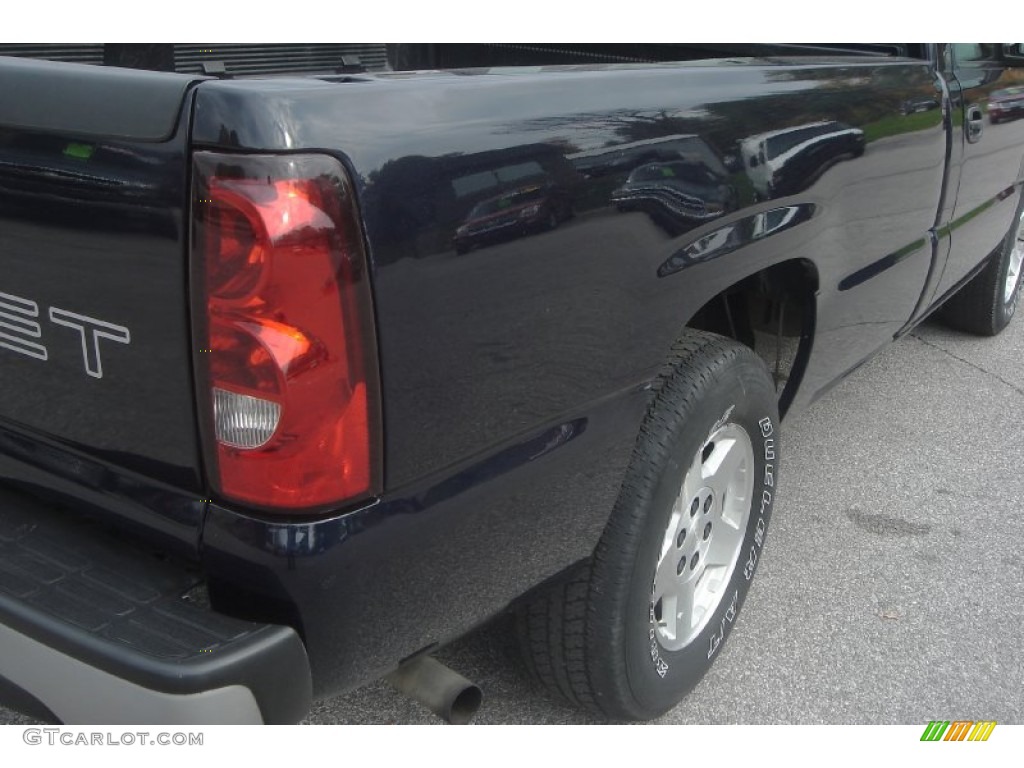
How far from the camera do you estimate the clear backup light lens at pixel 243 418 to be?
1418 mm

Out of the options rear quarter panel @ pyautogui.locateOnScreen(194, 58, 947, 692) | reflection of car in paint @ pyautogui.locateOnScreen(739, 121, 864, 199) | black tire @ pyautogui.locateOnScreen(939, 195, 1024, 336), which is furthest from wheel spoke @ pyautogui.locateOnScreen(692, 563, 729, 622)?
black tire @ pyautogui.locateOnScreen(939, 195, 1024, 336)

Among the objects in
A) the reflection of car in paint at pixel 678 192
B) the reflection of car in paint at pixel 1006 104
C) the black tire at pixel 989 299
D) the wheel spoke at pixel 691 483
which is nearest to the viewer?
the reflection of car in paint at pixel 678 192

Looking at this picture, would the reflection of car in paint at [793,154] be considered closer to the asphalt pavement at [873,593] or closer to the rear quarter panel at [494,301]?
the rear quarter panel at [494,301]

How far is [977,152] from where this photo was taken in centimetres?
329

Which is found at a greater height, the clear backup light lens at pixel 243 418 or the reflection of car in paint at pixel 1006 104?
the reflection of car in paint at pixel 1006 104

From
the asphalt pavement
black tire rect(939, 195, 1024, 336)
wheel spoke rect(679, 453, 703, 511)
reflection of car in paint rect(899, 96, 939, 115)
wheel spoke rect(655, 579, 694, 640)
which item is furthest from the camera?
black tire rect(939, 195, 1024, 336)

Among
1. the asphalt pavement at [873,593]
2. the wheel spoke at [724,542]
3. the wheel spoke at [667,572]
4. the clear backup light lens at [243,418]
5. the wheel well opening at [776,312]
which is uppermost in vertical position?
the clear backup light lens at [243,418]

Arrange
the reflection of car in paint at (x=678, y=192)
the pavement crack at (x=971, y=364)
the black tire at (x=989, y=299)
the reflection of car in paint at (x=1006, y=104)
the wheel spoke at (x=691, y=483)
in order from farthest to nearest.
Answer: the black tire at (x=989, y=299) < the pavement crack at (x=971, y=364) < the reflection of car in paint at (x=1006, y=104) < the wheel spoke at (x=691, y=483) < the reflection of car in paint at (x=678, y=192)

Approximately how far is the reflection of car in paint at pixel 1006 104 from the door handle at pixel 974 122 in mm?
101

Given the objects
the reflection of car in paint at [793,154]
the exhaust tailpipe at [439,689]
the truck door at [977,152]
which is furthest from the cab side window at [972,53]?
the exhaust tailpipe at [439,689]

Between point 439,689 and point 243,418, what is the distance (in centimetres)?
74

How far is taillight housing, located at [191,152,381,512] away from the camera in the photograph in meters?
1.33

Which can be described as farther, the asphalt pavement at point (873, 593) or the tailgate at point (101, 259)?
the asphalt pavement at point (873, 593)

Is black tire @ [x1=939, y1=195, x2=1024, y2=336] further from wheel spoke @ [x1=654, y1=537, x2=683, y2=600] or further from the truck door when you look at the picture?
wheel spoke @ [x1=654, y1=537, x2=683, y2=600]
